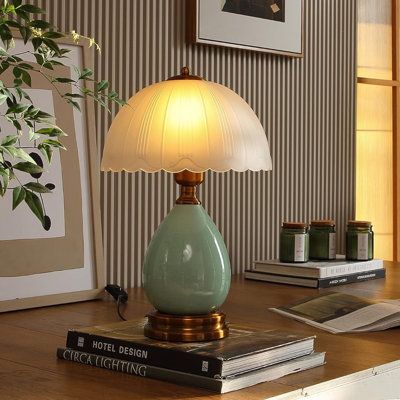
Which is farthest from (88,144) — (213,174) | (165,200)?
(213,174)

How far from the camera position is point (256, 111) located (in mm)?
2543

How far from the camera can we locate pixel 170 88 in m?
1.40

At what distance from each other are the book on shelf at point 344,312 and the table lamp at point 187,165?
0.39 m

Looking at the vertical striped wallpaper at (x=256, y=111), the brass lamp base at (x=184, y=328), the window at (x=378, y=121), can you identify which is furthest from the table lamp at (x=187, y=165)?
the window at (x=378, y=121)

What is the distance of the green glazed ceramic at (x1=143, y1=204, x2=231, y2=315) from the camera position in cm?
135

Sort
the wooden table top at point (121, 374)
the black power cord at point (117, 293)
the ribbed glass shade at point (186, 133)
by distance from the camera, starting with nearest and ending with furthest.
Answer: the wooden table top at point (121, 374), the ribbed glass shade at point (186, 133), the black power cord at point (117, 293)

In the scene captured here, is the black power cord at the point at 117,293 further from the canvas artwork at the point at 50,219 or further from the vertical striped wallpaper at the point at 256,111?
the vertical striped wallpaper at the point at 256,111

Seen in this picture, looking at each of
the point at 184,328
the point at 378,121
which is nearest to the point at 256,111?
the point at 378,121

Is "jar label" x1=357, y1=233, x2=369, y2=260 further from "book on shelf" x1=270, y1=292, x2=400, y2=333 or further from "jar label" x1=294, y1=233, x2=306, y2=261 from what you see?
"book on shelf" x1=270, y1=292, x2=400, y2=333

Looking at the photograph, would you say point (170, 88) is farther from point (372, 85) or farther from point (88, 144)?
point (372, 85)

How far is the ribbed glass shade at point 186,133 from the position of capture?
1328mm

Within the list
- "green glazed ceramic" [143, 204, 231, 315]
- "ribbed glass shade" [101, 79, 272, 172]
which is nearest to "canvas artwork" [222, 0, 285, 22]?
"ribbed glass shade" [101, 79, 272, 172]

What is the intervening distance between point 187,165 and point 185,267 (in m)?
0.16

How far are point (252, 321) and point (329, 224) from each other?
0.71 meters
